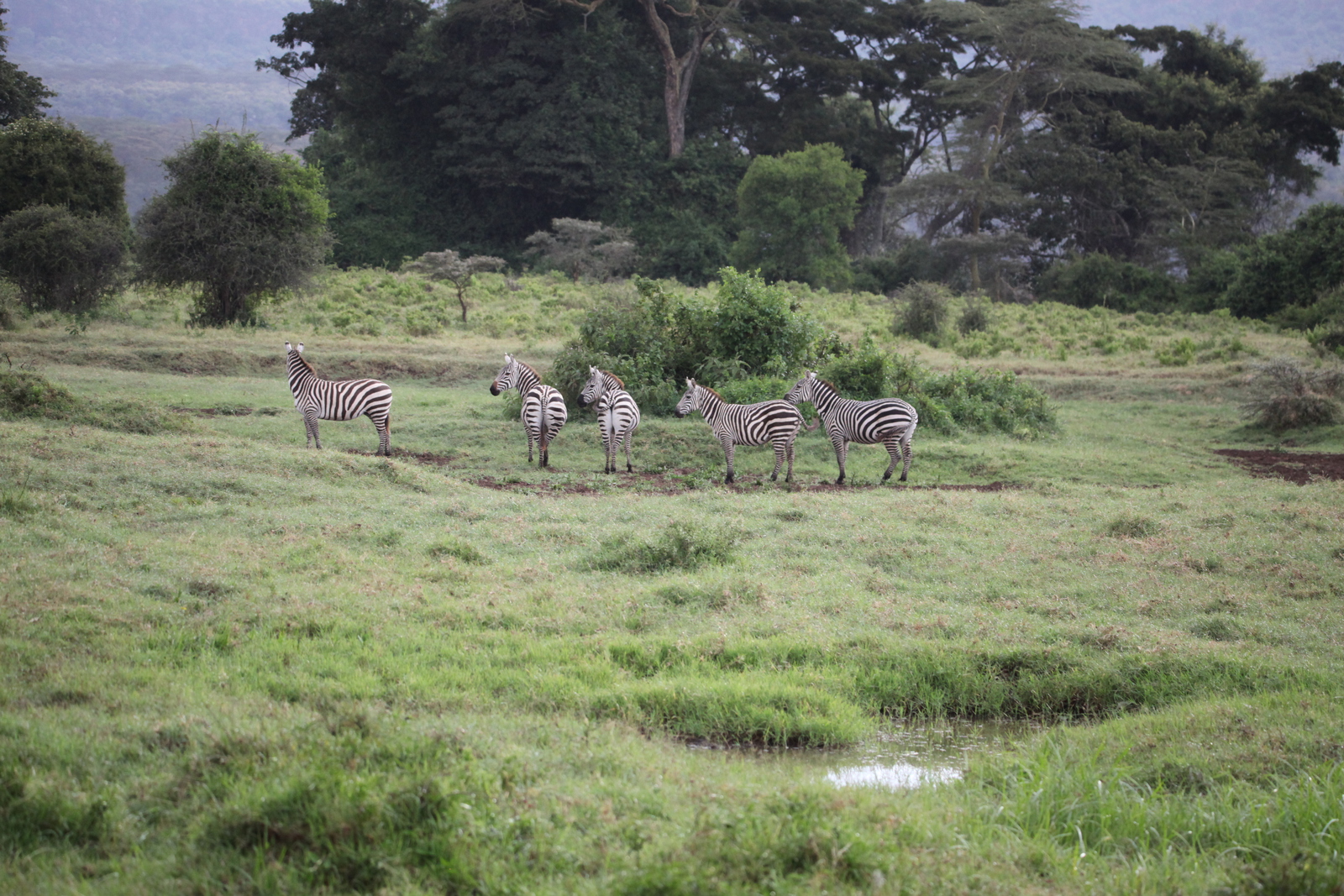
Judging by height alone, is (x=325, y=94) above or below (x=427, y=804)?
above

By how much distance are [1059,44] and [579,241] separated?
25401 millimetres

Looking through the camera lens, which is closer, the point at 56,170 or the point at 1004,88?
the point at 56,170

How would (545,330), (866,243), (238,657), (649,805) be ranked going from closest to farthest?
(649,805) < (238,657) < (545,330) < (866,243)

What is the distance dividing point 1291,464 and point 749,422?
30.2 ft

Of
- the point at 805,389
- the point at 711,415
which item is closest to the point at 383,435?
the point at 711,415

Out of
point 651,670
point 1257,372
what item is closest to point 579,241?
point 1257,372

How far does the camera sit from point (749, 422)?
1457 cm

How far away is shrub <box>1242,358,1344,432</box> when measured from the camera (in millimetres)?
18453

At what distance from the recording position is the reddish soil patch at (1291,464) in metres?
15.2

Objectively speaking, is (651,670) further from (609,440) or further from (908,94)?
(908,94)

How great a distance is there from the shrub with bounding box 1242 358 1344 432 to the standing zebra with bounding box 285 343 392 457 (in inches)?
630

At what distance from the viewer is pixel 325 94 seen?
2056 inches

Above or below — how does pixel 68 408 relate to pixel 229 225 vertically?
below

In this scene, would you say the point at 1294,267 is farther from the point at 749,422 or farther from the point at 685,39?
the point at 685,39
